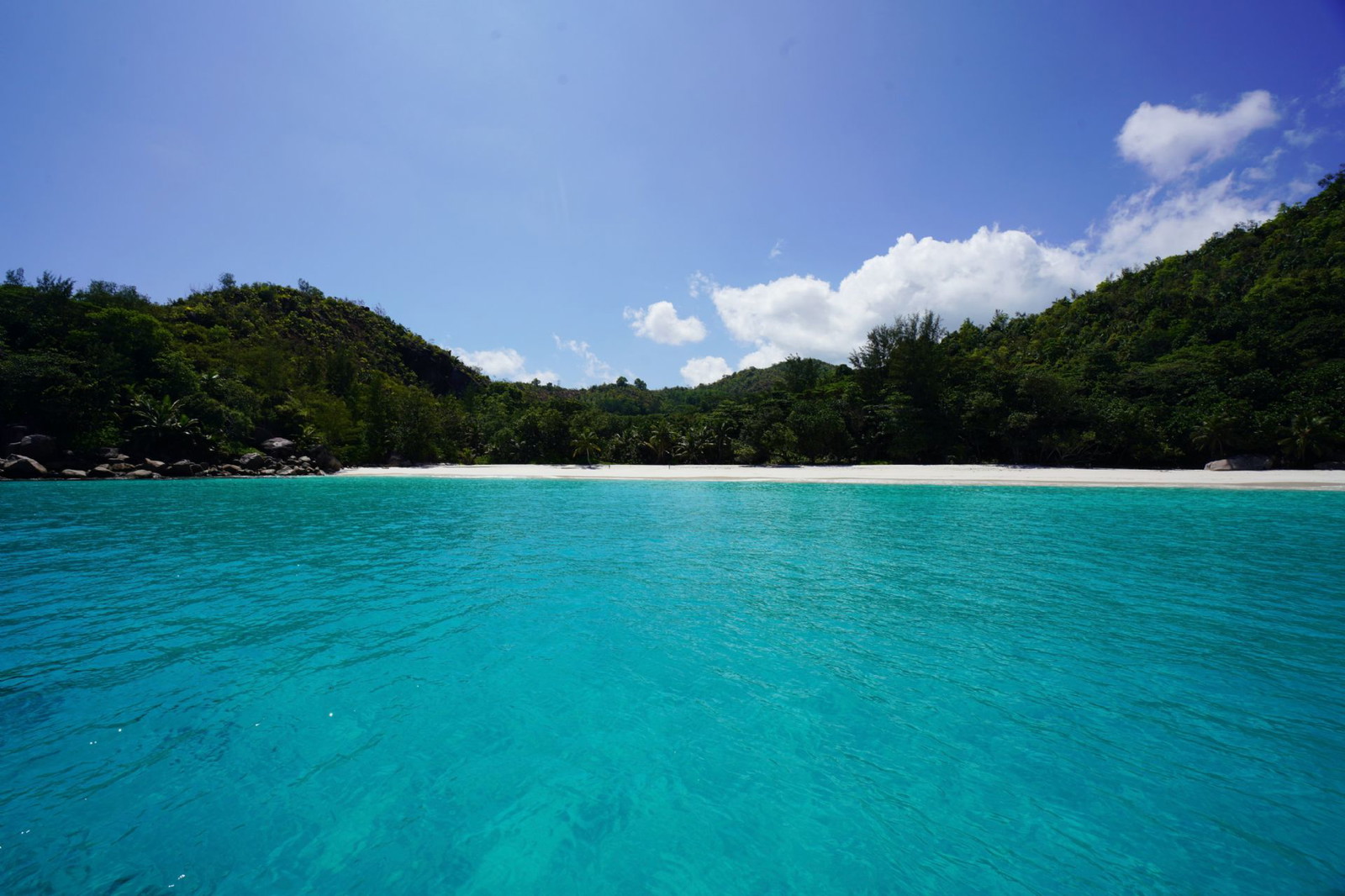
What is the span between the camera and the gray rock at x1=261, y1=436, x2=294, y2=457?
159 feet

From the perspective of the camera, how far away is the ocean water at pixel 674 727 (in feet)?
11.6

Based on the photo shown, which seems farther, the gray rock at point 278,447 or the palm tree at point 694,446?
the palm tree at point 694,446

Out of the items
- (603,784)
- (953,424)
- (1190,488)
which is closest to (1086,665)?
(603,784)

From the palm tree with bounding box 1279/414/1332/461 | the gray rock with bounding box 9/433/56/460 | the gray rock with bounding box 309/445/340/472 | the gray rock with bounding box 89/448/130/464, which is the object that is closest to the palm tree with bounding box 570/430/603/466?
the gray rock with bounding box 309/445/340/472

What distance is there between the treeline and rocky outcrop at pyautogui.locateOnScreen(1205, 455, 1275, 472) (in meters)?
1.35

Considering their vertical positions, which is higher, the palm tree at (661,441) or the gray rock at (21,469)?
the palm tree at (661,441)

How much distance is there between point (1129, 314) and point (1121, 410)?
109 feet

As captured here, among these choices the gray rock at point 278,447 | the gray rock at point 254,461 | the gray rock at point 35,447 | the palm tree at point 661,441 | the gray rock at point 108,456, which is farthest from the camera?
the palm tree at point 661,441

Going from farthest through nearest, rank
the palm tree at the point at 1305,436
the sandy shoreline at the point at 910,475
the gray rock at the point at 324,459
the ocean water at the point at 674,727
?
the gray rock at the point at 324,459, the palm tree at the point at 1305,436, the sandy shoreline at the point at 910,475, the ocean water at the point at 674,727

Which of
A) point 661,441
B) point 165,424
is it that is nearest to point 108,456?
point 165,424

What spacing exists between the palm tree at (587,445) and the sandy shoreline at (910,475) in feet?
5.22

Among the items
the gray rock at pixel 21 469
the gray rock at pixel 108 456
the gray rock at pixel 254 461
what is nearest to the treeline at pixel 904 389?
the gray rock at pixel 108 456

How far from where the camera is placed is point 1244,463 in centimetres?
3344

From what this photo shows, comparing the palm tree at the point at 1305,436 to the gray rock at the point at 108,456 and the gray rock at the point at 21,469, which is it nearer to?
the gray rock at the point at 108,456
